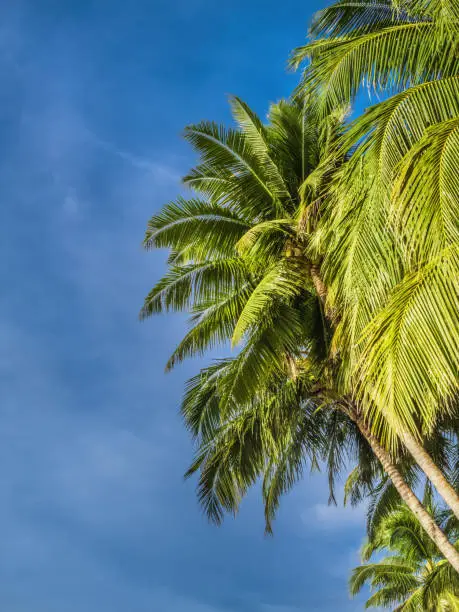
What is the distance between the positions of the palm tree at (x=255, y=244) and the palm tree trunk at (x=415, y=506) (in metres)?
0.07

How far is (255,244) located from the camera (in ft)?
33.8

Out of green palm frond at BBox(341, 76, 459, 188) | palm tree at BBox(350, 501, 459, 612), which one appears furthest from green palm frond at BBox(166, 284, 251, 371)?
palm tree at BBox(350, 501, 459, 612)

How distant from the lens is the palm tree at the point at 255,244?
10180mm

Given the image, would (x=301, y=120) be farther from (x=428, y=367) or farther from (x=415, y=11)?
(x=428, y=367)

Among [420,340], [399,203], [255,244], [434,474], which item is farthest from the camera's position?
[255,244]

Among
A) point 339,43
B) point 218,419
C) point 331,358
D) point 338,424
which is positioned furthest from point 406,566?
point 339,43

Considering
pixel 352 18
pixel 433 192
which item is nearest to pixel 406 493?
pixel 433 192

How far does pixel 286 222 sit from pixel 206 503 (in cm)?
598

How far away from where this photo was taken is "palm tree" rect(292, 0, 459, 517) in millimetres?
5035

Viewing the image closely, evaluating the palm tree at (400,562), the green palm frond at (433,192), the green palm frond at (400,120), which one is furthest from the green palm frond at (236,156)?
the palm tree at (400,562)

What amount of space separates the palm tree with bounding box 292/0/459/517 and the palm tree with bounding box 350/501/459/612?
13.8 meters

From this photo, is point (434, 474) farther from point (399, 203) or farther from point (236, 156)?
point (236, 156)

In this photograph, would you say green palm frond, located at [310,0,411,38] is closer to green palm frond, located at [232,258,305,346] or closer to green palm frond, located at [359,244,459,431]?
green palm frond, located at [232,258,305,346]

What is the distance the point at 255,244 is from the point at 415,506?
467 cm
